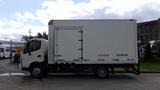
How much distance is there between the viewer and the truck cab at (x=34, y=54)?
2520 centimetres

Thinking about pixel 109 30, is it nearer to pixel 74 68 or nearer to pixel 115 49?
pixel 115 49

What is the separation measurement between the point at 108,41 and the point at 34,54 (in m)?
4.62

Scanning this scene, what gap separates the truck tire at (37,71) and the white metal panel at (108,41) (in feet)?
6.49

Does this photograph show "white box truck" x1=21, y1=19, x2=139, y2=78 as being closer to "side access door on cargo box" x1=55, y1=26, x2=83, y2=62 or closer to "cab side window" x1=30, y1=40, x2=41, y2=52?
"side access door on cargo box" x1=55, y1=26, x2=83, y2=62

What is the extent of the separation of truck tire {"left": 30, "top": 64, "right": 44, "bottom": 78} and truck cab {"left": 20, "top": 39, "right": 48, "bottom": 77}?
7 centimetres

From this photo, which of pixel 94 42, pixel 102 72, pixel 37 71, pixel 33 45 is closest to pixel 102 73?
pixel 102 72

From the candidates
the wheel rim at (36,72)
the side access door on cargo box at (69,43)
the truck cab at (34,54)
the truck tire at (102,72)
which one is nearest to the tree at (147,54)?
the truck tire at (102,72)

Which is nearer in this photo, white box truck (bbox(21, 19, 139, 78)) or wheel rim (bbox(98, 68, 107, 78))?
white box truck (bbox(21, 19, 139, 78))

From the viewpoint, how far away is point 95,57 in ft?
80.7

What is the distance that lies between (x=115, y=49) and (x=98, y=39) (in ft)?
3.87

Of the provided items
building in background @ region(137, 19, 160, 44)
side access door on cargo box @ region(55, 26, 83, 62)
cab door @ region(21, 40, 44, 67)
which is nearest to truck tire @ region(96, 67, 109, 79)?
side access door on cargo box @ region(55, 26, 83, 62)

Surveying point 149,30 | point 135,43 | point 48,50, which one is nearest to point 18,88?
point 48,50

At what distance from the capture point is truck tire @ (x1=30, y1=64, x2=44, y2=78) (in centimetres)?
2500

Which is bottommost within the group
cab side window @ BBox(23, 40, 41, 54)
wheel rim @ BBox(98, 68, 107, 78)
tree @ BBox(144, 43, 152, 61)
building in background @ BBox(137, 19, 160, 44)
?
wheel rim @ BBox(98, 68, 107, 78)
